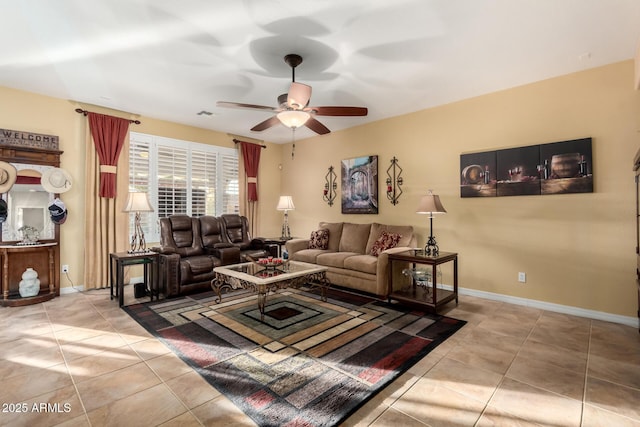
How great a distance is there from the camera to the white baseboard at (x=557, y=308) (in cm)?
331

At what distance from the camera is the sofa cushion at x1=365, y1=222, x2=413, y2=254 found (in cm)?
466

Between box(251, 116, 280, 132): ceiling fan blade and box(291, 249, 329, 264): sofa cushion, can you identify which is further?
box(291, 249, 329, 264): sofa cushion

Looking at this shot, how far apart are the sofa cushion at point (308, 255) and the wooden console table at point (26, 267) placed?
3.36m

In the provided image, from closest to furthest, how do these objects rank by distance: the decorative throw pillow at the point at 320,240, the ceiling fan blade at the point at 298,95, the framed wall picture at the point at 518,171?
the ceiling fan blade at the point at 298,95
the framed wall picture at the point at 518,171
the decorative throw pillow at the point at 320,240

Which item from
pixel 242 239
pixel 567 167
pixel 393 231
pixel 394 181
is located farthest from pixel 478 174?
pixel 242 239

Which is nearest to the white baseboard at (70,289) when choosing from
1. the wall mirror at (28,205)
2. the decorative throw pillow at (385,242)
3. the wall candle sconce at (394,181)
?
the wall mirror at (28,205)

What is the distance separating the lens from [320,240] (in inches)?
215

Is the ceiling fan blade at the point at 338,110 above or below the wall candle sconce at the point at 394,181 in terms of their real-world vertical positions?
above

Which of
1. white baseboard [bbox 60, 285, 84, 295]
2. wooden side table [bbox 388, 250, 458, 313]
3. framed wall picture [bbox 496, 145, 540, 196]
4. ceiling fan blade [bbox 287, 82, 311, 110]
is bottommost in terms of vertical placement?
white baseboard [bbox 60, 285, 84, 295]

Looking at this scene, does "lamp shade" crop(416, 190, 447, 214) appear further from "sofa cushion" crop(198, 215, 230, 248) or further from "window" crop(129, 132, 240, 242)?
"window" crop(129, 132, 240, 242)

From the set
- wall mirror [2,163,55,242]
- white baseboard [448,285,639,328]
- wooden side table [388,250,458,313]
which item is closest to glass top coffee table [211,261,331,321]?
wooden side table [388,250,458,313]

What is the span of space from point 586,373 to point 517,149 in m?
2.64

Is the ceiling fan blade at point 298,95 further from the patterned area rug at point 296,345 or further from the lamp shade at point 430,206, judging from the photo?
the patterned area rug at point 296,345

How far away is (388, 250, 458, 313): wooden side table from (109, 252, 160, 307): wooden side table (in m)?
3.20
